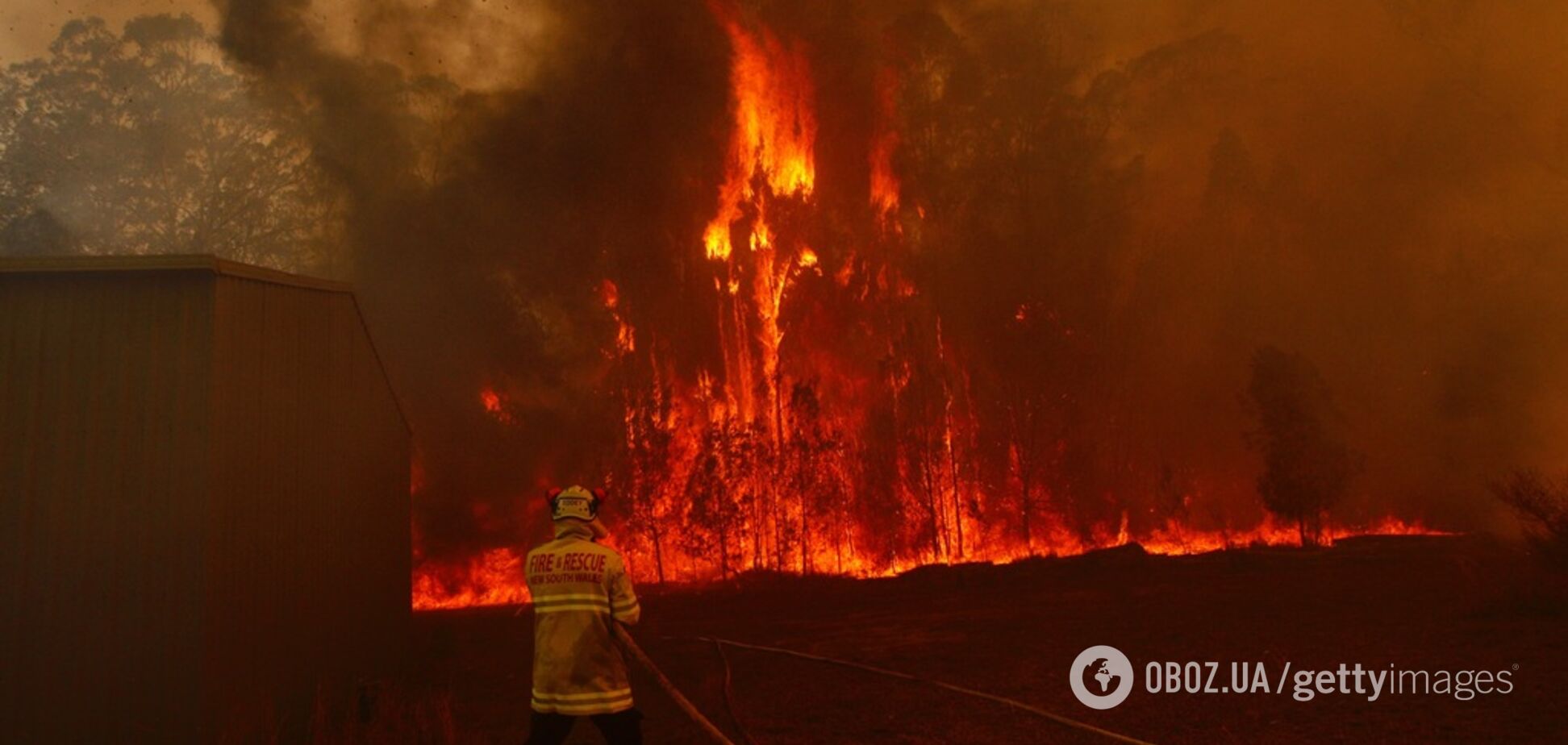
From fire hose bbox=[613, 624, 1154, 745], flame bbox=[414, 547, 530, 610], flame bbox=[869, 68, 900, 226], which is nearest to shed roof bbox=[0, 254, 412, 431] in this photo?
fire hose bbox=[613, 624, 1154, 745]

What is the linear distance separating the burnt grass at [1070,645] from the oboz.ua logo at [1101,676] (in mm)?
195

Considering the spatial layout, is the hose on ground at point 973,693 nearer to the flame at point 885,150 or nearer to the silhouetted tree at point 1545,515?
the silhouetted tree at point 1545,515

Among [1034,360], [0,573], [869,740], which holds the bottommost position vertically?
[869,740]

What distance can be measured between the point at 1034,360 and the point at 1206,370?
8.01 m

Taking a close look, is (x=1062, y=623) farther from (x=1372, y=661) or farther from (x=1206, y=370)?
(x=1206, y=370)

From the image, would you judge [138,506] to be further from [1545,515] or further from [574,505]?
[1545,515]

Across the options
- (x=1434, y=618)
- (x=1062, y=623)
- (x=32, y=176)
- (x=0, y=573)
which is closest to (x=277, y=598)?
(x=0, y=573)

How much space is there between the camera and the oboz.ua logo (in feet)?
32.8

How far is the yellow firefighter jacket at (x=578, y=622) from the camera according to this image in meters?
5.73

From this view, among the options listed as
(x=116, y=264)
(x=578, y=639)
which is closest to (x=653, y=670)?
(x=578, y=639)

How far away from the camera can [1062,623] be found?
15109 mm

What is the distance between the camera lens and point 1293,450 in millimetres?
25406

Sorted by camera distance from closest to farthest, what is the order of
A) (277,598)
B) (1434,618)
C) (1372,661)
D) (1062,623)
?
(277,598) < (1372,661) < (1434,618) < (1062,623)

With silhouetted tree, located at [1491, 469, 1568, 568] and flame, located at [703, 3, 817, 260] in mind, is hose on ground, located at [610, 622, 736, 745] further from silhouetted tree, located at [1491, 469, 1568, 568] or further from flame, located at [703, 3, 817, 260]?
flame, located at [703, 3, 817, 260]
